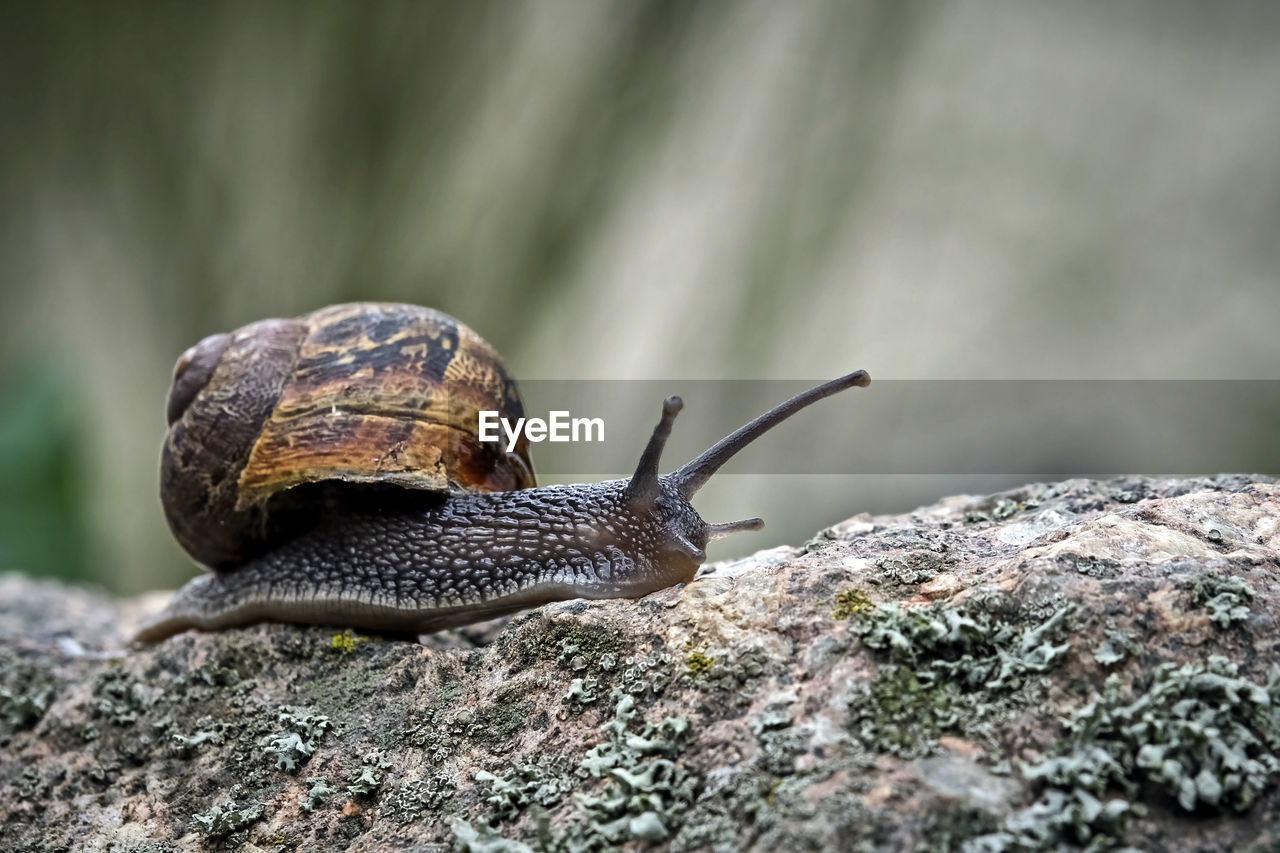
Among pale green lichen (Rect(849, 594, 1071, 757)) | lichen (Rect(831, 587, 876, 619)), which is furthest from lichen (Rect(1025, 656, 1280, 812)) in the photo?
lichen (Rect(831, 587, 876, 619))

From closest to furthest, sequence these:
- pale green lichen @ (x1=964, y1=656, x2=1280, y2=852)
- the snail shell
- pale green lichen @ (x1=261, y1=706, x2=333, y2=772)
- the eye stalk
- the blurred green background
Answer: pale green lichen @ (x1=964, y1=656, x2=1280, y2=852) → pale green lichen @ (x1=261, y1=706, x2=333, y2=772) → the eye stalk → the snail shell → the blurred green background

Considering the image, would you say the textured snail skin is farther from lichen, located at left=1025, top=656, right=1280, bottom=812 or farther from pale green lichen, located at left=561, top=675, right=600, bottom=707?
lichen, located at left=1025, top=656, right=1280, bottom=812

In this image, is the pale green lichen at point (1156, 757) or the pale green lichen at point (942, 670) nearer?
the pale green lichen at point (1156, 757)

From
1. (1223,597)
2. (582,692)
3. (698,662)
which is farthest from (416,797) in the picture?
(1223,597)

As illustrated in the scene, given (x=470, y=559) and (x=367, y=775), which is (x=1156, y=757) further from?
(x=470, y=559)

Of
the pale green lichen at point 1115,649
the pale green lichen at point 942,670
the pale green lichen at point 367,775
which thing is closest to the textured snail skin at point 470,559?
the pale green lichen at point 367,775

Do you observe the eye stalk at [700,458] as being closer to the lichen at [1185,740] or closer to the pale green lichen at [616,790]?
the pale green lichen at [616,790]

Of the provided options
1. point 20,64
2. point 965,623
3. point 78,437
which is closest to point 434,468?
point 965,623
